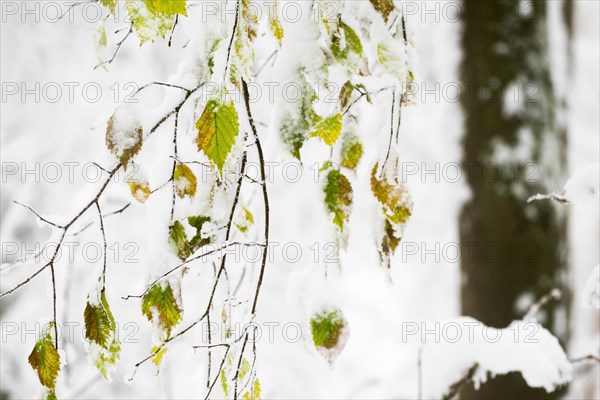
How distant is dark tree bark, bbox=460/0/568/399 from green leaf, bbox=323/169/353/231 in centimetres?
123

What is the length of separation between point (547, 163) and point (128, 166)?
1518 millimetres

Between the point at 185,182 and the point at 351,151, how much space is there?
10.5 inches

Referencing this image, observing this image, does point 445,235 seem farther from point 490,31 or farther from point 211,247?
point 211,247

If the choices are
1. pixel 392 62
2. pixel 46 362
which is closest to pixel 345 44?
pixel 392 62

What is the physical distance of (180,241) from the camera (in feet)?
2.65

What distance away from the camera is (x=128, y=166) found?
0.79m

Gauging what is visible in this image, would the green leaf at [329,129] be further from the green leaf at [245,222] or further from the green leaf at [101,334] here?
the green leaf at [101,334]

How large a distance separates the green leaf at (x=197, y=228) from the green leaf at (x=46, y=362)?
0.24 m

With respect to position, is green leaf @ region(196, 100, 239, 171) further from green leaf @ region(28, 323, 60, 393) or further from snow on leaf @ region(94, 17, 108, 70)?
green leaf @ region(28, 323, 60, 393)

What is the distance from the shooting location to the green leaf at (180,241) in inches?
31.7

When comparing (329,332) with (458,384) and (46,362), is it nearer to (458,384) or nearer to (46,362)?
(46,362)

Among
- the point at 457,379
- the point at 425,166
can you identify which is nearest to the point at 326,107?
the point at 457,379

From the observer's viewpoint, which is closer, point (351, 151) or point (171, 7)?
point (171, 7)

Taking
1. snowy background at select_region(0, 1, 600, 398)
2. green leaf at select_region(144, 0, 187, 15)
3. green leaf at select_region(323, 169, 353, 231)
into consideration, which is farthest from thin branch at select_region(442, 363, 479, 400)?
snowy background at select_region(0, 1, 600, 398)
